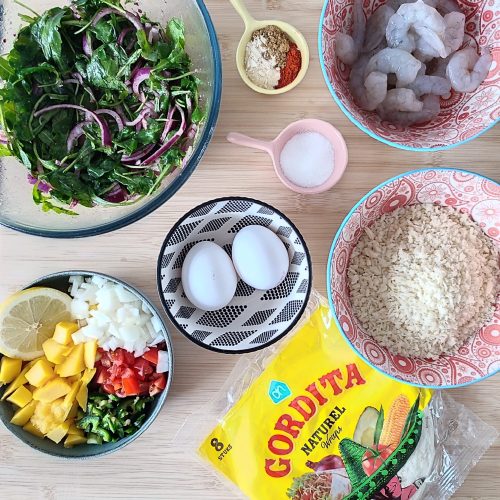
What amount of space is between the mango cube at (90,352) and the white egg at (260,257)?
0.99 ft

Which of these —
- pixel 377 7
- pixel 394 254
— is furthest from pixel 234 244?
pixel 377 7

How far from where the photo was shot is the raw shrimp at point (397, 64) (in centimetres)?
107

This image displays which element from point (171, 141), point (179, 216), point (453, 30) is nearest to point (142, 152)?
point (171, 141)

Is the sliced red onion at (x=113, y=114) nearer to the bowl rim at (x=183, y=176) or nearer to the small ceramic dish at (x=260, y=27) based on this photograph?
the bowl rim at (x=183, y=176)

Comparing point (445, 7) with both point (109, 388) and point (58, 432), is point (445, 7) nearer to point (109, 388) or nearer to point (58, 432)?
point (109, 388)

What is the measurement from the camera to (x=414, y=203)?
117 cm

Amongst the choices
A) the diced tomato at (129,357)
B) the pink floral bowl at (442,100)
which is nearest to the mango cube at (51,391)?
the diced tomato at (129,357)

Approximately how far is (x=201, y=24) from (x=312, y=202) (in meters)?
0.38

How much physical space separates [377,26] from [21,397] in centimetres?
94

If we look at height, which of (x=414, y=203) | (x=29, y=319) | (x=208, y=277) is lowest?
(x=29, y=319)

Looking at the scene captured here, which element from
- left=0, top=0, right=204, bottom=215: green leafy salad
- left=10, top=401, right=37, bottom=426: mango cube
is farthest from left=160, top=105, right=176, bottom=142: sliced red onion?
left=10, top=401, right=37, bottom=426: mango cube

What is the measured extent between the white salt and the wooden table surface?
4 cm

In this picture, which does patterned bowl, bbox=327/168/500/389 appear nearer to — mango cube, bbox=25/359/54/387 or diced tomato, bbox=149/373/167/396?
diced tomato, bbox=149/373/167/396

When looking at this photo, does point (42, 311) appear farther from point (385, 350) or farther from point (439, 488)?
point (439, 488)
